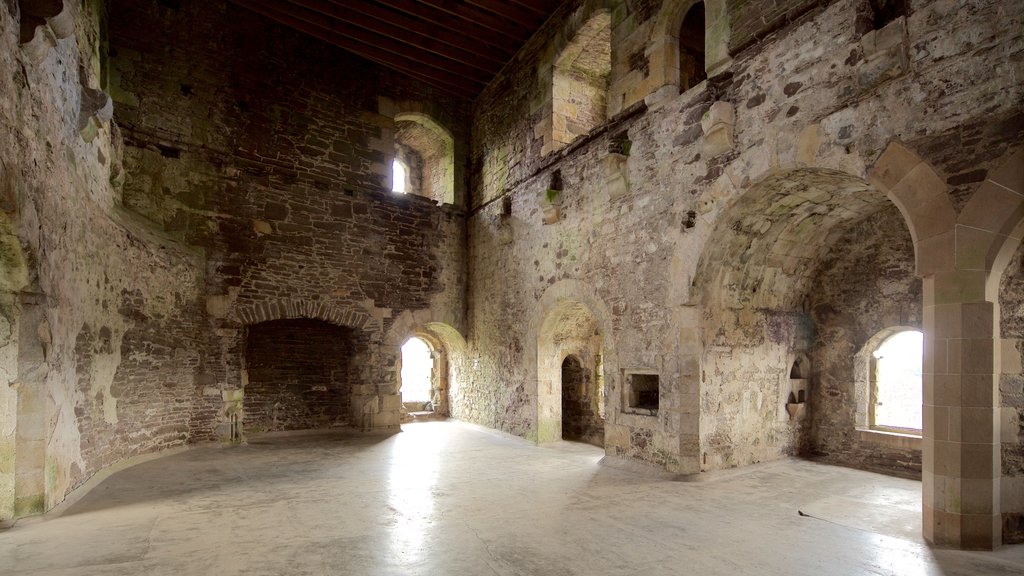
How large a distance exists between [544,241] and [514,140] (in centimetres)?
187

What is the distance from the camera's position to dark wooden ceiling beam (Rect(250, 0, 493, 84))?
7668 millimetres

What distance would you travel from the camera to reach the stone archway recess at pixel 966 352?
316cm

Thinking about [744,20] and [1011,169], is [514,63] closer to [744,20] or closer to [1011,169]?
[744,20]

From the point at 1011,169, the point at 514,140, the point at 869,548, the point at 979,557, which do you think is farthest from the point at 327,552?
the point at 514,140

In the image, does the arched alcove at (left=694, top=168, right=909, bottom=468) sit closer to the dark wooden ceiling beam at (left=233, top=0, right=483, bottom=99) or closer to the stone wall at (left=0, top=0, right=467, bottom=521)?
the stone wall at (left=0, top=0, right=467, bottom=521)

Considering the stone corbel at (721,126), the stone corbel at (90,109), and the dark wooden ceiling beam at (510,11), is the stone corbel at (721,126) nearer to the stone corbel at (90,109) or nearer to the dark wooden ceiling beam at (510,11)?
the dark wooden ceiling beam at (510,11)

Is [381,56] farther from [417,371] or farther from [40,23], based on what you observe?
[417,371]

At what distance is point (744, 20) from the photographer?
4688 millimetres

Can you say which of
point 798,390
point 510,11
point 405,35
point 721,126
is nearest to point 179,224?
point 405,35

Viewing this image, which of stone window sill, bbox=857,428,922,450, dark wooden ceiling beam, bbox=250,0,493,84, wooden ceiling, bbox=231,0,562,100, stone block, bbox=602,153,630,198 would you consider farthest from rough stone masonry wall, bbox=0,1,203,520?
stone window sill, bbox=857,428,922,450

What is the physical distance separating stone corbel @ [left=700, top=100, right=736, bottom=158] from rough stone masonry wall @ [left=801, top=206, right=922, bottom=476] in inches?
79.9

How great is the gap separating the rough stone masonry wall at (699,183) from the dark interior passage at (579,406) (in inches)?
32.7

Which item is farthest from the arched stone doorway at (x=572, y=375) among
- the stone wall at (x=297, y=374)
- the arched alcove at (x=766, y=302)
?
the stone wall at (x=297, y=374)

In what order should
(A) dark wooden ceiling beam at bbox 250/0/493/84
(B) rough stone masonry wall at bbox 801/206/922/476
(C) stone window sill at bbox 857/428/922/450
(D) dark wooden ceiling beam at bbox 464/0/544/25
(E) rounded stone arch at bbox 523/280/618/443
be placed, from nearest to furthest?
(C) stone window sill at bbox 857/428/922/450
(B) rough stone masonry wall at bbox 801/206/922/476
(E) rounded stone arch at bbox 523/280/618/443
(D) dark wooden ceiling beam at bbox 464/0/544/25
(A) dark wooden ceiling beam at bbox 250/0/493/84
